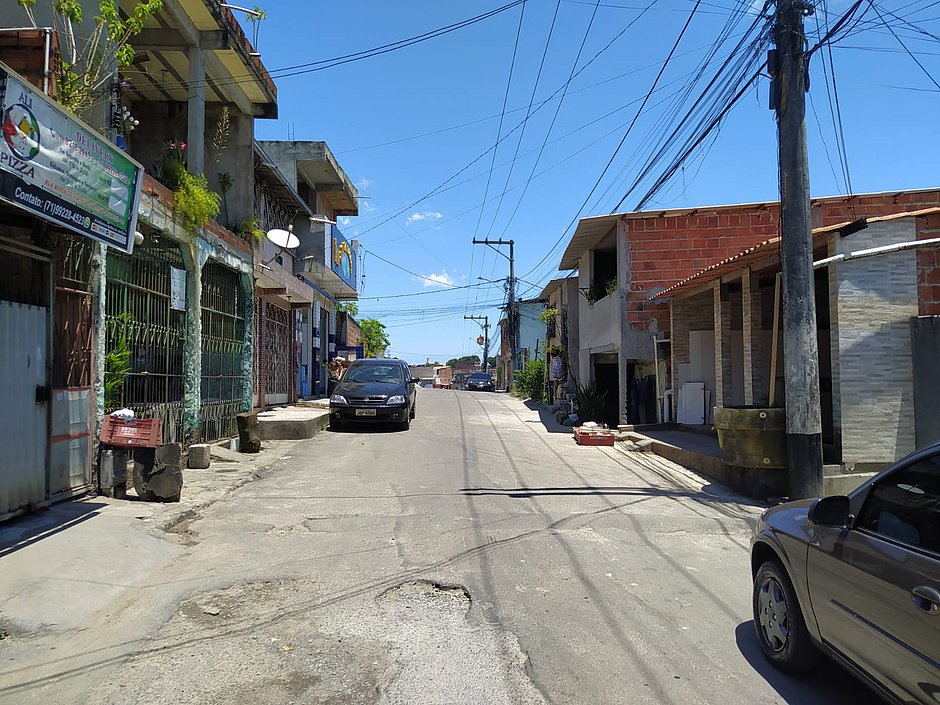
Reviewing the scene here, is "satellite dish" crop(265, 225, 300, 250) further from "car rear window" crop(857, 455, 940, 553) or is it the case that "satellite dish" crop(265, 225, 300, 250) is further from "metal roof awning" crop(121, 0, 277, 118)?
"car rear window" crop(857, 455, 940, 553)

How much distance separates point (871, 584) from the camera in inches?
113

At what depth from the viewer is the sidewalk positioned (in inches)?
171

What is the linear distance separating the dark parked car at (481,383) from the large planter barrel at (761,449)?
4469cm

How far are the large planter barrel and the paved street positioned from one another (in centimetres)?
35

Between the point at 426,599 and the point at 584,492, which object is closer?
the point at 426,599

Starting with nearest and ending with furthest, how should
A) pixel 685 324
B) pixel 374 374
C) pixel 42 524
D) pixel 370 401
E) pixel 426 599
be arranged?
pixel 426 599
pixel 42 524
pixel 370 401
pixel 685 324
pixel 374 374

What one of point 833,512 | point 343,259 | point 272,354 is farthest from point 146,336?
point 343,259

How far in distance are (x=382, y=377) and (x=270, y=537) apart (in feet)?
31.7

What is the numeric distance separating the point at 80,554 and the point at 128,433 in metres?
2.03

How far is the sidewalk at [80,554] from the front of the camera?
14.3 ft

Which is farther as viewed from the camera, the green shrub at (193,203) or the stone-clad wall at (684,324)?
the stone-clad wall at (684,324)

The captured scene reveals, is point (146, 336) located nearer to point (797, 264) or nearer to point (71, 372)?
point (71, 372)

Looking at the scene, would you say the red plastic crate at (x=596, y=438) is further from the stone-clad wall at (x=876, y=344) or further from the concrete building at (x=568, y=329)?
the concrete building at (x=568, y=329)

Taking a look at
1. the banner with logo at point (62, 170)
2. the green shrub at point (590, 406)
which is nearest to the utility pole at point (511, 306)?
the green shrub at point (590, 406)
